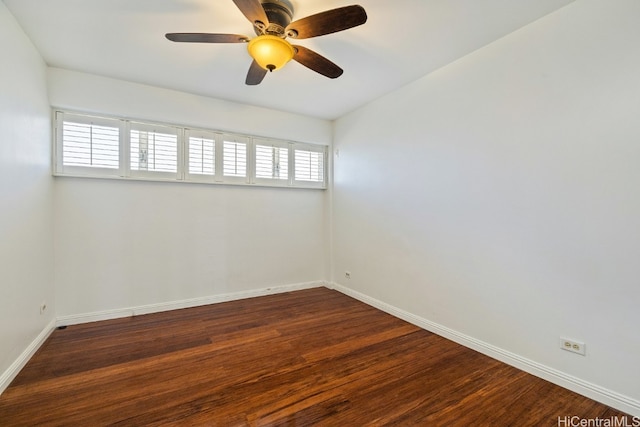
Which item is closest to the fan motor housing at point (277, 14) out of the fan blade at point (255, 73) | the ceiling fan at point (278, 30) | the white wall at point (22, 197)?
the ceiling fan at point (278, 30)

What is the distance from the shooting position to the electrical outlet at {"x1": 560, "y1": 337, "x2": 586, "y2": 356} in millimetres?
1938

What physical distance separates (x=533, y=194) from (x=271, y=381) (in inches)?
96.3

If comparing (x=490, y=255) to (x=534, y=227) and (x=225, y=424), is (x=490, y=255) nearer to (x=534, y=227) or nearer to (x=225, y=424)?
(x=534, y=227)

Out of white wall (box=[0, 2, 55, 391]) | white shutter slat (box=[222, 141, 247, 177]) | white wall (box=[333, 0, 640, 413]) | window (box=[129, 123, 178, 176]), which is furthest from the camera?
white shutter slat (box=[222, 141, 247, 177])

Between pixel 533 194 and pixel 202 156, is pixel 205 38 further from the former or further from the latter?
pixel 533 194

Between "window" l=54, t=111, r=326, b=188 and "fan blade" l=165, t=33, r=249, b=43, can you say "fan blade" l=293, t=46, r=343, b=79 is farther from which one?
"window" l=54, t=111, r=326, b=188

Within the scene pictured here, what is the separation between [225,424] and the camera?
1638 mm

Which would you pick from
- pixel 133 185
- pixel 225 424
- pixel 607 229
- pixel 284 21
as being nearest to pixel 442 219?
pixel 607 229

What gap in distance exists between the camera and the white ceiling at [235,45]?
2.01 metres

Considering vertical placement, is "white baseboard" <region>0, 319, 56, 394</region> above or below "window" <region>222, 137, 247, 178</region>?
below

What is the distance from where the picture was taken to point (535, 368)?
2.15m

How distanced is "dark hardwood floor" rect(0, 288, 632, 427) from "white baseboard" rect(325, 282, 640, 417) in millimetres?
69

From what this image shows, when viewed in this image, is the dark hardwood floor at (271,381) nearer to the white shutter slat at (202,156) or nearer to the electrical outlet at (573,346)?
the electrical outlet at (573,346)

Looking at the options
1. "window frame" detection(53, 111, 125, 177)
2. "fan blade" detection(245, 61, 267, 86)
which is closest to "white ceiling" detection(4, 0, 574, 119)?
"fan blade" detection(245, 61, 267, 86)
